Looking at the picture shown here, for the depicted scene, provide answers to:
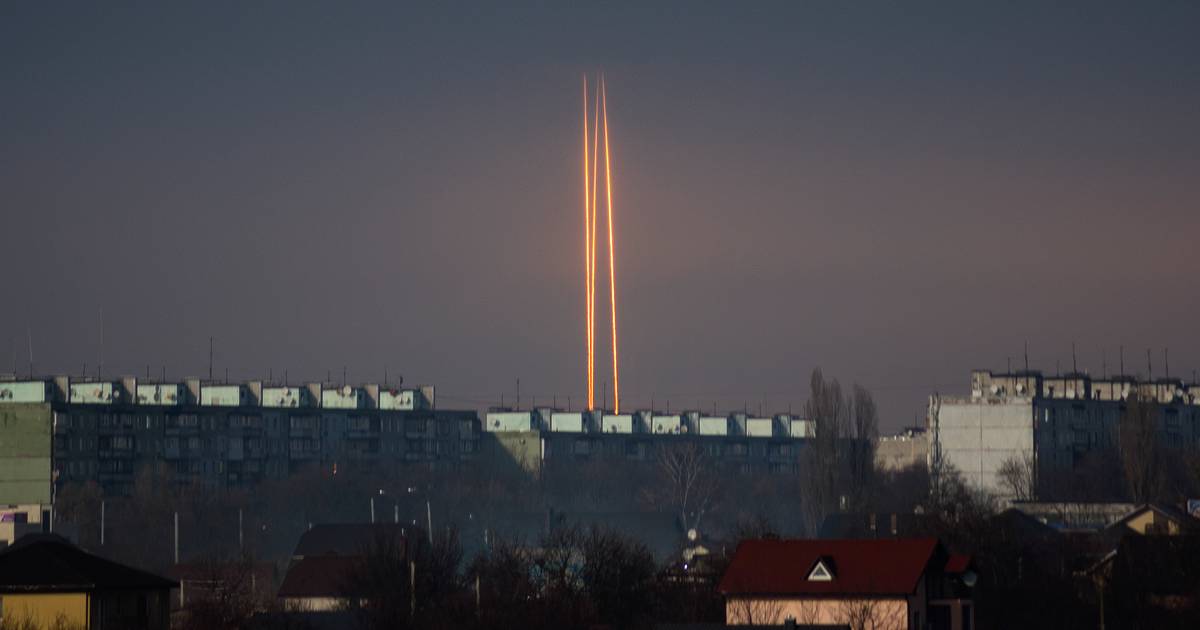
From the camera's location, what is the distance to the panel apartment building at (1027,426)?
106000mm

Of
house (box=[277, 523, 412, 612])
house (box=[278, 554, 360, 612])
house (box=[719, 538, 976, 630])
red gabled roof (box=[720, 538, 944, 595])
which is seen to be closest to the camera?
house (box=[719, 538, 976, 630])

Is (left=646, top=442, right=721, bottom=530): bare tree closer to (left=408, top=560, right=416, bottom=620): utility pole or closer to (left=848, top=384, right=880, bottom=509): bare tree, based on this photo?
(left=848, top=384, right=880, bottom=509): bare tree

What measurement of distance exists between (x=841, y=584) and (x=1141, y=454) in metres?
53.2

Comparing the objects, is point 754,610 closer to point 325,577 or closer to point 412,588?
point 412,588

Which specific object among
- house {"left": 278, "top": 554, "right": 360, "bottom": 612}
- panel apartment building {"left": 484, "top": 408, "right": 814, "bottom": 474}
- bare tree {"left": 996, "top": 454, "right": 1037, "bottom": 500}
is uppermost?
panel apartment building {"left": 484, "top": 408, "right": 814, "bottom": 474}

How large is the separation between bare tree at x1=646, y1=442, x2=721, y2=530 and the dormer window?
76779mm

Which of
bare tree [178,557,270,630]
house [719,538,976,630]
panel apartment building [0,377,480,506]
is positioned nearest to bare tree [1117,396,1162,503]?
bare tree [178,557,270,630]

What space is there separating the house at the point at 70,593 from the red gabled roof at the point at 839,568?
1271cm

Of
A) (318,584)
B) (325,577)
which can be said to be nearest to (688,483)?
(325,577)

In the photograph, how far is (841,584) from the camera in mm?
44156

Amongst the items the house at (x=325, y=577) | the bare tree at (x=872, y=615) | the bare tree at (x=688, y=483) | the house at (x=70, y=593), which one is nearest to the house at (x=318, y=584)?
Result: the house at (x=325, y=577)

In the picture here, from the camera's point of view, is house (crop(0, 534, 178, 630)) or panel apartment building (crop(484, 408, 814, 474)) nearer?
house (crop(0, 534, 178, 630))

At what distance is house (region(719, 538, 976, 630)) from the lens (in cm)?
4381

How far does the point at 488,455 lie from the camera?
132500mm
